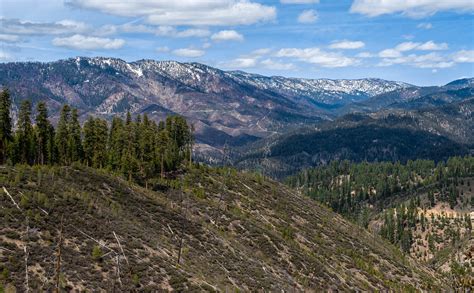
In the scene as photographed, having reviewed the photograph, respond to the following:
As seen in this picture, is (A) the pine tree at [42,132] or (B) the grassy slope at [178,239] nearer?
(B) the grassy slope at [178,239]

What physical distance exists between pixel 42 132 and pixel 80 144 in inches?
349

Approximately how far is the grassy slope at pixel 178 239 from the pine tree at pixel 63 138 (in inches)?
1104

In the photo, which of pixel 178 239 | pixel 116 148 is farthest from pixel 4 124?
pixel 178 239

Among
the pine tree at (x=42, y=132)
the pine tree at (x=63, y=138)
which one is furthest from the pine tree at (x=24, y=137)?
the pine tree at (x=63, y=138)

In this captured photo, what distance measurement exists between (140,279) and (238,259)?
22202 millimetres

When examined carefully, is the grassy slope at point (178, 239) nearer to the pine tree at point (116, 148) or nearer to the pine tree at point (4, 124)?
the pine tree at point (116, 148)

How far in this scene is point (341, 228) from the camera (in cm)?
12400

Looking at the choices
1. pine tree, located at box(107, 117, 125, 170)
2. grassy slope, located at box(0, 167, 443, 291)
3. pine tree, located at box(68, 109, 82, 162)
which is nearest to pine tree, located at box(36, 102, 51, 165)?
pine tree, located at box(68, 109, 82, 162)

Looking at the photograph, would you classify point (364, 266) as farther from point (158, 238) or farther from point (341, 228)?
point (158, 238)

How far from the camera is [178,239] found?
219 ft

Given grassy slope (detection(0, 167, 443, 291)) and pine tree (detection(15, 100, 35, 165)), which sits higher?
pine tree (detection(15, 100, 35, 165))

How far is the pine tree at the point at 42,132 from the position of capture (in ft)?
341

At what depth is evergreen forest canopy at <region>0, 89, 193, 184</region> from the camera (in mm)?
98363

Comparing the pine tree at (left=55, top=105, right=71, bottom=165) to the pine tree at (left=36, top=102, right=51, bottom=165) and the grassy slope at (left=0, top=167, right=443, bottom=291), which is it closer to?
the pine tree at (left=36, top=102, right=51, bottom=165)
